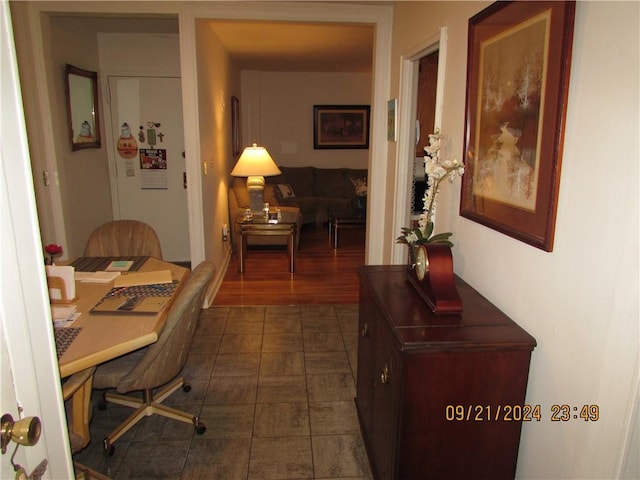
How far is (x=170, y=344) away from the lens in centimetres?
193

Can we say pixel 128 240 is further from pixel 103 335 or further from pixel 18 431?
pixel 18 431

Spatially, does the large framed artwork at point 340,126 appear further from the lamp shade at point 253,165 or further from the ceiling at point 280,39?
the lamp shade at point 253,165

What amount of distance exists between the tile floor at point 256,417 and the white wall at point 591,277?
967mm

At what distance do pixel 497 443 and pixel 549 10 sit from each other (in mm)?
1352

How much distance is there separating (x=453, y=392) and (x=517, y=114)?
3.05 feet

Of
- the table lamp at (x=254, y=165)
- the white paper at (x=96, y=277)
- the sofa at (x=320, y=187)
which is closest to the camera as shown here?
the white paper at (x=96, y=277)

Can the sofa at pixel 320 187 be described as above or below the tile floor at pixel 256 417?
above

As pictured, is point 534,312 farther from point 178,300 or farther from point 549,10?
point 178,300

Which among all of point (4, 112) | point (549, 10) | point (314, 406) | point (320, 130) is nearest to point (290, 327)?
point (314, 406)

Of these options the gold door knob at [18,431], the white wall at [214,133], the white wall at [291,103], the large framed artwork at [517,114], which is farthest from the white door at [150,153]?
the gold door knob at [18,431]

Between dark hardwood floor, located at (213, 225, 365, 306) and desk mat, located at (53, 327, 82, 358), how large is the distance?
7.14 feet

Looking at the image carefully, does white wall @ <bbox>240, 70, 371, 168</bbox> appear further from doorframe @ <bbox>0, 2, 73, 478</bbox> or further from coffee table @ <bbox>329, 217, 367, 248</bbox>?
doorframe @ <bbox>0, 2, 73, 478</bbox>

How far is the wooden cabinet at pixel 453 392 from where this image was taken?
4.59ft

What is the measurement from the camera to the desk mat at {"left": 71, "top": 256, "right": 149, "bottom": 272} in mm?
2441
